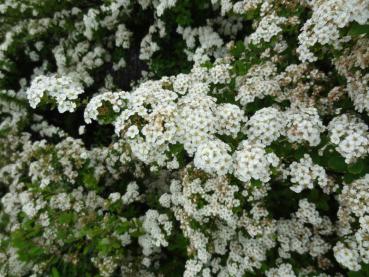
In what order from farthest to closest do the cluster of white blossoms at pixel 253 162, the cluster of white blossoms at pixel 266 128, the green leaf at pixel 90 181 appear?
the green leaf at pixel 90 181
the cluster of white blossoms at pixel 266 128
the cluster of white blossoms at pixel 253 162

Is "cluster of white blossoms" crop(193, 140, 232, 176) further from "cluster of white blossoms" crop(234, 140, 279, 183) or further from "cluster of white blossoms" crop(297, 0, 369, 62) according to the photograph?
"cluster of white blossoms" crop(297, 0, 369, 62)

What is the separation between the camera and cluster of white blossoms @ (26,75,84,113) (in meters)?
2.72

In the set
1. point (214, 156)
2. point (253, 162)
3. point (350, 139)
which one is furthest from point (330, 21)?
point (214, 156)

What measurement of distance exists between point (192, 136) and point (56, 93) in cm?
110

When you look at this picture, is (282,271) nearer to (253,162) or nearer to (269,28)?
(253,162)

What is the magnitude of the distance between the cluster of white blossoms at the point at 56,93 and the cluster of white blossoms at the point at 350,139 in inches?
70.1

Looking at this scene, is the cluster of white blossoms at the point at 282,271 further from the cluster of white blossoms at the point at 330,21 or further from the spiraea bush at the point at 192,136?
the cluster of white blossoms at the point at 330,21

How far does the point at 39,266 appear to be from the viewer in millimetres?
4500

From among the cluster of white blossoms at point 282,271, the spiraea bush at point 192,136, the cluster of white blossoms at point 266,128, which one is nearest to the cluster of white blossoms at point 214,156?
the spiraea bush at point 192,136

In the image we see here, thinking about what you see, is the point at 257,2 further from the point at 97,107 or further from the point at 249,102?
the point at 97,107

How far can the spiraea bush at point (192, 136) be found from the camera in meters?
2.45

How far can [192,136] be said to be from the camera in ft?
7.70

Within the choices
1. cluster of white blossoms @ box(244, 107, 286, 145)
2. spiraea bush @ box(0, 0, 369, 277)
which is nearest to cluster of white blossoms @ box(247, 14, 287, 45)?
spiraea bush @ box(0, 0, 369, 277)

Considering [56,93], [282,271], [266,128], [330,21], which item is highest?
[330,21]
